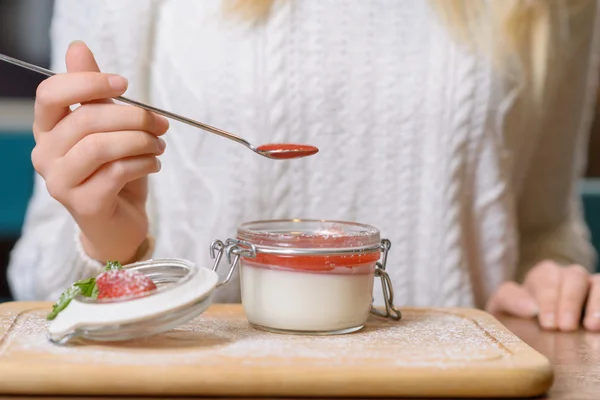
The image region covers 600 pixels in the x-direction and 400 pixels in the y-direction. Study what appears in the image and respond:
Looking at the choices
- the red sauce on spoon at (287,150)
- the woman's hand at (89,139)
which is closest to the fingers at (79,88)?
the woman's hand at (89,139)

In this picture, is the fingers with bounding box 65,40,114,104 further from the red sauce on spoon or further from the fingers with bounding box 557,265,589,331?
the fingers with bounding box 557,265,589,331

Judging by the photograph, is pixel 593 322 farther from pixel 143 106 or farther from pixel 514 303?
pixel 143 106

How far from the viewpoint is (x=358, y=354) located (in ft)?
1.95

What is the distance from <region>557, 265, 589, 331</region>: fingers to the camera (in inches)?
32.7

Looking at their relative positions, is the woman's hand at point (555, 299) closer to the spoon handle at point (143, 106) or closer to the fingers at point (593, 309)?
the fingers at point (593, 309)

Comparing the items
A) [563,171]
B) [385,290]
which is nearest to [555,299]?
[385,290]

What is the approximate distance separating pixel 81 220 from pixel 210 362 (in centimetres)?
29

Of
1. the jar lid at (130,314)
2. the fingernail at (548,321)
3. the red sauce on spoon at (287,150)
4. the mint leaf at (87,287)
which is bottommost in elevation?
the fingernail at (548,321)

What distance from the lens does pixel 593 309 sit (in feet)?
2.75

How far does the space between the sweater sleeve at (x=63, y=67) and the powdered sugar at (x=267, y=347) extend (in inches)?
12.9

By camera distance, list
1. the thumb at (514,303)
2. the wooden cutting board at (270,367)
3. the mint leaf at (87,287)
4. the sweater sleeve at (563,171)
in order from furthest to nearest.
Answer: the sweater sleeve at (563,171) < the thumb at (514,303) < the mint leaf at (87,287) < the wooden cutting board at (270,367)

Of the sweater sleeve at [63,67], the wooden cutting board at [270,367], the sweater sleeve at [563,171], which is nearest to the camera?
the wooden cutting board at [270,367]

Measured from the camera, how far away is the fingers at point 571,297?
2.72 ft

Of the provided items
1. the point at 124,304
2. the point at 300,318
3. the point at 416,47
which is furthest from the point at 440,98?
the point at 124,304
